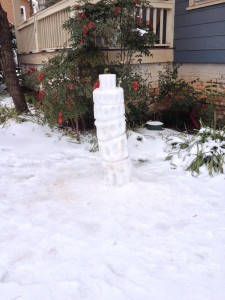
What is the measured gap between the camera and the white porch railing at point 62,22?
19.9ft

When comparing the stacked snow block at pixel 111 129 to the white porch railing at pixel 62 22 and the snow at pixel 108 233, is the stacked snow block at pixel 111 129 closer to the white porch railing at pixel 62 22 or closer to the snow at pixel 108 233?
the snow at pixel 108 233

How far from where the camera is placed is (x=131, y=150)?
4773mm

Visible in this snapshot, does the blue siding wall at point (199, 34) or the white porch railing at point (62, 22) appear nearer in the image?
the blue siding wall at point (199, 34)

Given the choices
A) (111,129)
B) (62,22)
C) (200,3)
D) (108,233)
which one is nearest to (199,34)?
(200,3)

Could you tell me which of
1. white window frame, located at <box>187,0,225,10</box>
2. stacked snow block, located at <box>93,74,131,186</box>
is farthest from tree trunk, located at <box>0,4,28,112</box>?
white window frame, located at <box>187,0,225,10</box>

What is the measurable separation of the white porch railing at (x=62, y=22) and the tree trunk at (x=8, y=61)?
0.99 m

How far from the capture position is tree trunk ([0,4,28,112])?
19.9ft

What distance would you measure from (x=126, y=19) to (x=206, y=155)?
2683 mm

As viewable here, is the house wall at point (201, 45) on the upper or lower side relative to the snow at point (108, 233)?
upper

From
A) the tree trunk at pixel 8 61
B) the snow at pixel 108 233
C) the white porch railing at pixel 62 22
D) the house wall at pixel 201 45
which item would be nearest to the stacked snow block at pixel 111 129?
the snow at pixel 108 233

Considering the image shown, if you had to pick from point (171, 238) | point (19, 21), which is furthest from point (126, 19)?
point (19, 21)

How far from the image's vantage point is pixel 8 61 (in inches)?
241

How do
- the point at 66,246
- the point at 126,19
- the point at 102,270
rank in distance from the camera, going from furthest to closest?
the point at 126,19 < the point at 66,246 < the point at 102,270

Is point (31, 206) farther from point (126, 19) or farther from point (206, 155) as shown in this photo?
point (126, 19)
